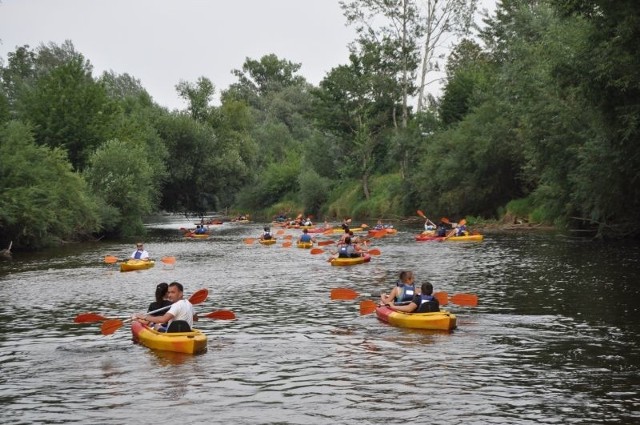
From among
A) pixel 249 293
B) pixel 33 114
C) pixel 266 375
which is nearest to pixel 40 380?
pixel 266 375

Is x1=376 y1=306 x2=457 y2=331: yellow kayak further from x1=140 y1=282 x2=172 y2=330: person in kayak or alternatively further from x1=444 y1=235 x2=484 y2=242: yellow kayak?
x1=444 y1=235 x2=484 y2=242: yellow kayak

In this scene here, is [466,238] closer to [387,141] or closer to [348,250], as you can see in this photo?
[348,250]

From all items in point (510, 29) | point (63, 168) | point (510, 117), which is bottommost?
point (63, 168)

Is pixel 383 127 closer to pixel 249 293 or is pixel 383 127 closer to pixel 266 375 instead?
pixel 249 293

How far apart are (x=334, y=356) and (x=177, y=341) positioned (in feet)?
9.22

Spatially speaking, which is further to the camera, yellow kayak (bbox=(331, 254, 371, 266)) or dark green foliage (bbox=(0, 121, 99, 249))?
dark green foliage (bbox=(0, 121, 99, 249))

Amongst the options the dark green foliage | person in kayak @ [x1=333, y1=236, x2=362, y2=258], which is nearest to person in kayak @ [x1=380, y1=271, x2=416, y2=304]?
Result: person in kayak @ [x1=333, y1=236, x2=362, y2=258]

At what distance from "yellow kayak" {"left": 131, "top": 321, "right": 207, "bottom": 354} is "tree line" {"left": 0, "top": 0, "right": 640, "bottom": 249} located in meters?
14.9

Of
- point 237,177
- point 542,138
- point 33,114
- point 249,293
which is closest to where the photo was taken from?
point 249,293

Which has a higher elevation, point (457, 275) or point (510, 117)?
point (510, 117)

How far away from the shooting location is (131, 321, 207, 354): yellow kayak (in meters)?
13.6

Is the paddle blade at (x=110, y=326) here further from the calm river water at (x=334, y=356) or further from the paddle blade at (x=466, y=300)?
the paddle blade at (x=466, y=300)

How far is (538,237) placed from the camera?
39.0 m

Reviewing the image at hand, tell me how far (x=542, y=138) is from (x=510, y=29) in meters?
23.7
